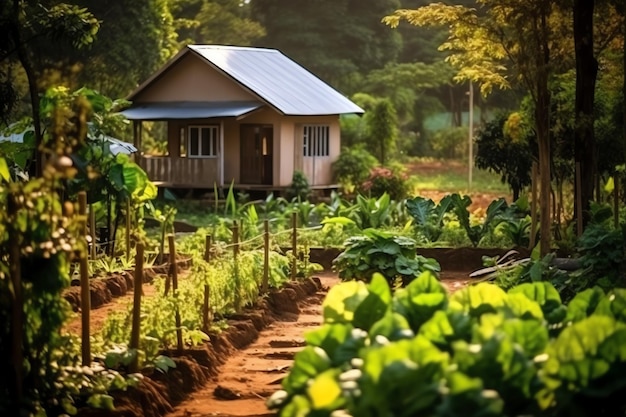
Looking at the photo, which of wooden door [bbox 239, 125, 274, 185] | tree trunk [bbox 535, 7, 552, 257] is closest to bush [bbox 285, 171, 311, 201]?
wooden door [bbox 239, 125, 274, 185]

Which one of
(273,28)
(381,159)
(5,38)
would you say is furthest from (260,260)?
(273,28)

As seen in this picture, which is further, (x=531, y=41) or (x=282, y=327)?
(x=531, y=41)

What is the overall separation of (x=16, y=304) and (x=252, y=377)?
397 cm

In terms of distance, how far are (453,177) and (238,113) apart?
48.9ft

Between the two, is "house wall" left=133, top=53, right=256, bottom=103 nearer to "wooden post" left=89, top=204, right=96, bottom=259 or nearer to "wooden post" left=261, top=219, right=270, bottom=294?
"wooden post" left=89, top=204, right=96, bottom=259

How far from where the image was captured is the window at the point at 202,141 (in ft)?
114

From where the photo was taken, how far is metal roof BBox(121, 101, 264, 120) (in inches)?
1292

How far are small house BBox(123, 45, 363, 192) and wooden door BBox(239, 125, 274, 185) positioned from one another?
27 mm

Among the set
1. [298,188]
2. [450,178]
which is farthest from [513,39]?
[450,178]

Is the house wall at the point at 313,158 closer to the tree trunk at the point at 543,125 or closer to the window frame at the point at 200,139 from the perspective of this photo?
the window frame at the point at 200,139

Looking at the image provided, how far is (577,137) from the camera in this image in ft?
62.9

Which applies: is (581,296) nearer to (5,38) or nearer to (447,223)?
(5,38)

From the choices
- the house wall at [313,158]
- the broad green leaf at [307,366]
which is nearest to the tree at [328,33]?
the house wall at [313,158]

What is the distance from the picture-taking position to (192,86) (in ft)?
115
